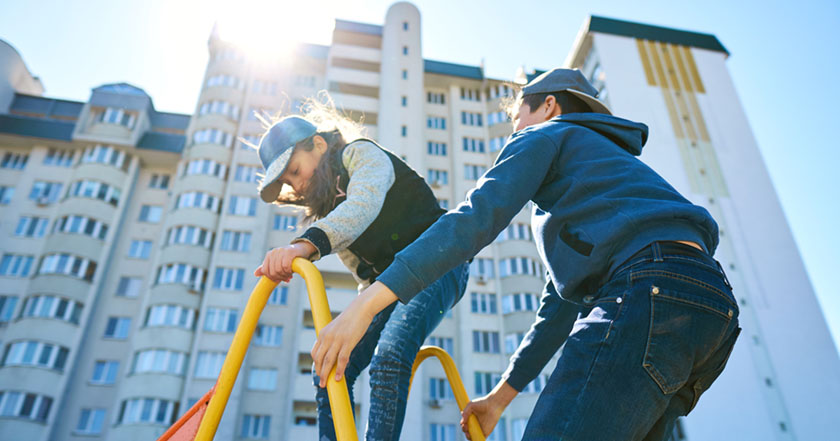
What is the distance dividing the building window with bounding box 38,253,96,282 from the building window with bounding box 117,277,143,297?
4.94 feet

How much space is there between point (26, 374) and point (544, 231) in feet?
101

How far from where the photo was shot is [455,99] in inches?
1566

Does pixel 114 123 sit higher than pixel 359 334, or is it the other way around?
pixel 114 123

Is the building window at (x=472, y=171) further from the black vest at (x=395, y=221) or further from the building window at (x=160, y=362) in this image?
the black vest at (x=395, y=221)

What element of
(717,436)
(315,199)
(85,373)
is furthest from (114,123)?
(717,436)

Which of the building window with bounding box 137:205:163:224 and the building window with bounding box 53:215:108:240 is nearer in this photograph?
the building window with bounding box 53:215:108:240

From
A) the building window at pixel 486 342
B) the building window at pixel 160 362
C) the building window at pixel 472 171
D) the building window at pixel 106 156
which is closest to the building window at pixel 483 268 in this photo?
the building window at pixel 486 342

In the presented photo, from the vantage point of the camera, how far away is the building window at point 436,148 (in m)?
37.0

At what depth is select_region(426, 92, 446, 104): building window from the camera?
40.1 m

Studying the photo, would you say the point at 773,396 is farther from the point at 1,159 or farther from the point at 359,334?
the point at 1,159

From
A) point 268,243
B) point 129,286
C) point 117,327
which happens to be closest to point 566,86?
point 268,243

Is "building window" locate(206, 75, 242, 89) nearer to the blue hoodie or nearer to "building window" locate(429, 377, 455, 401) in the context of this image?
"building window" locate(429, 377, 455, 401)

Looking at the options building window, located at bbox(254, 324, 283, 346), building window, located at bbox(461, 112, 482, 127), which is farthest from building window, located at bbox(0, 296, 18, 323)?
building window, located at bbox(461, 112, 482, 127)

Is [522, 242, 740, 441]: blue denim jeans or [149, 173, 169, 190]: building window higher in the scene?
[149, 173, 169, 190]: building window
